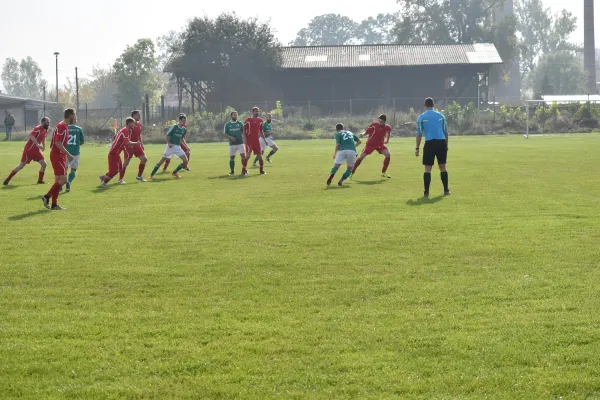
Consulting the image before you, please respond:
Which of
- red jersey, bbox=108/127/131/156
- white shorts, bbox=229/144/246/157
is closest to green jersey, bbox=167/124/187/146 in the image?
white shorts, bbox=229/144/246/157

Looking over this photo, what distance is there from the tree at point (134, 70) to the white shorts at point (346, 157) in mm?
82827

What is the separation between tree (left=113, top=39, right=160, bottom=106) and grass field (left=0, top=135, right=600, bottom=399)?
8785 cm

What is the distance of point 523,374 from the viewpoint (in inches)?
228

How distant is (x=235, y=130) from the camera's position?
1004 inches

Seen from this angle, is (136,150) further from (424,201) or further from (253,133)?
(424,201)

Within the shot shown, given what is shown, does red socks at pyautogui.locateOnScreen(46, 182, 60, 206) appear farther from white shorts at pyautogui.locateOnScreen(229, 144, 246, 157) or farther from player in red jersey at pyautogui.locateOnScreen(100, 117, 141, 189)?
white shorts at pyautogui.locateOnScreen(229, 144, 246, 157)

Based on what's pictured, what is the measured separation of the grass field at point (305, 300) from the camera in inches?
229

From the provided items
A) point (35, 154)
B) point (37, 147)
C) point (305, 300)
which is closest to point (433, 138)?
point (37, 147)

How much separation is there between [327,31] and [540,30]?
4988 cm

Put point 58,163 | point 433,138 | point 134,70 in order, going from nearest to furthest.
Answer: point 58,163, point 433,138, point 134,70

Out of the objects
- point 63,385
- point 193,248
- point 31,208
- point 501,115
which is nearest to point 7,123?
point 501,115

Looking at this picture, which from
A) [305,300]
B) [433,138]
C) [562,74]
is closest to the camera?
[305,300]

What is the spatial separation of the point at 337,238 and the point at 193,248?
1963mm

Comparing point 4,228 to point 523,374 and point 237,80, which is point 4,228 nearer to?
point 523,374
